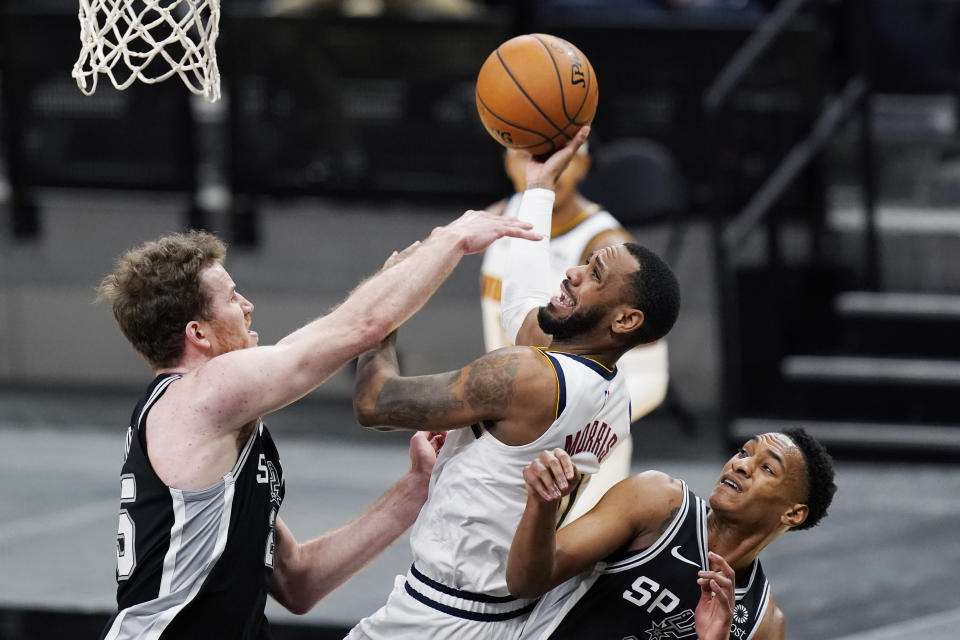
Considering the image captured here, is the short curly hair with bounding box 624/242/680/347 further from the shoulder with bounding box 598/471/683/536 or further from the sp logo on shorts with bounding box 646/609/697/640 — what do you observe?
the sp logo on shorts with bounding box 646/609/697/640

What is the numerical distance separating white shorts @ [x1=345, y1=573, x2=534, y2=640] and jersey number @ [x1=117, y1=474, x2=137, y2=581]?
594 mm

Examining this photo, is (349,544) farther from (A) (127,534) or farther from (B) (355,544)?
(A) (127,534)

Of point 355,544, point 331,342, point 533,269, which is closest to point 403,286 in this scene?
point 331,342

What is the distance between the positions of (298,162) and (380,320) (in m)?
6.75

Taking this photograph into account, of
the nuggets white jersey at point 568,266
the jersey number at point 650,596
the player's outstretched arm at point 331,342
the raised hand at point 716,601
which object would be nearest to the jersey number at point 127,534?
the player's outstretched arm at point 331,342

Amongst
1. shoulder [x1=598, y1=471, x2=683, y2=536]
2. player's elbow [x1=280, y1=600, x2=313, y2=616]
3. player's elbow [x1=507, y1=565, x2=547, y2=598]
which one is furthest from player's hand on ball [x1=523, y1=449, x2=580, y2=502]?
player's elbow [x1=280, y1=600, x2=313, y2=616]

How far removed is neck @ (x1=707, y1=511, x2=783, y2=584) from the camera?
347 cm

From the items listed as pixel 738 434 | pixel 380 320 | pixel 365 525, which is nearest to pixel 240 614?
pixel 365 525

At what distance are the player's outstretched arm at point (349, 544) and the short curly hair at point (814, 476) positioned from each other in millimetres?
931

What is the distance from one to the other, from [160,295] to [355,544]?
0.91 metres

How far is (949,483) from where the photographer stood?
832 cm

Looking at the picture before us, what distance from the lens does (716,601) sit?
3.27 m

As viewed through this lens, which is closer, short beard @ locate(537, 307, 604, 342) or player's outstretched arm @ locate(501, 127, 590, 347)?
short beard @ locate(537, 307, 604, 342)

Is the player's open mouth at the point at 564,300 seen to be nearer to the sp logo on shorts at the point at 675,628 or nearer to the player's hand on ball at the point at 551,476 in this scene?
the player's hand on ball at the point at 551,476
